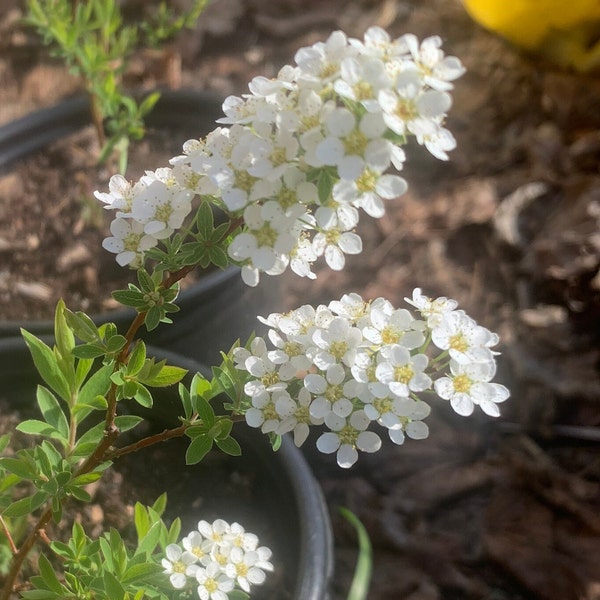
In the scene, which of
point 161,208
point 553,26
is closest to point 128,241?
point 161,208

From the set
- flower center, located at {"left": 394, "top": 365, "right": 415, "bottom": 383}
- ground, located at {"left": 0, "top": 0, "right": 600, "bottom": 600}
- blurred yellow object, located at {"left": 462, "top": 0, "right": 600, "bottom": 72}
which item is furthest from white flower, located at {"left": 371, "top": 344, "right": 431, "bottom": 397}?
blurred yellow object, located at {"left": 462, "top": 0, "right": 600, "bottom": 72}

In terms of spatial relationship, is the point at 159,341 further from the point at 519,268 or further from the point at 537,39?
the point at 537,39

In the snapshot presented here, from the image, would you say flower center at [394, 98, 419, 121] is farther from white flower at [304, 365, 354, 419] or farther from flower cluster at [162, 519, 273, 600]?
flower cluster at [162, 519, 273, 600]

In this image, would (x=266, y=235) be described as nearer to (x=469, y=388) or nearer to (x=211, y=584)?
(x=469, y=388)

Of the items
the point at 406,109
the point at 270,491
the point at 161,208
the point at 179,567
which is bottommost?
the point at 270,491

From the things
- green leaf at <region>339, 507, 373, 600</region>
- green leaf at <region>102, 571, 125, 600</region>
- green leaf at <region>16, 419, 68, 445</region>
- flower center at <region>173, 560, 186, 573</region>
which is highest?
green leaf at <region>16, 419, 68, 445</region>

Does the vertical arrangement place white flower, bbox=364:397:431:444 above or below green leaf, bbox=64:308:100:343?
below
